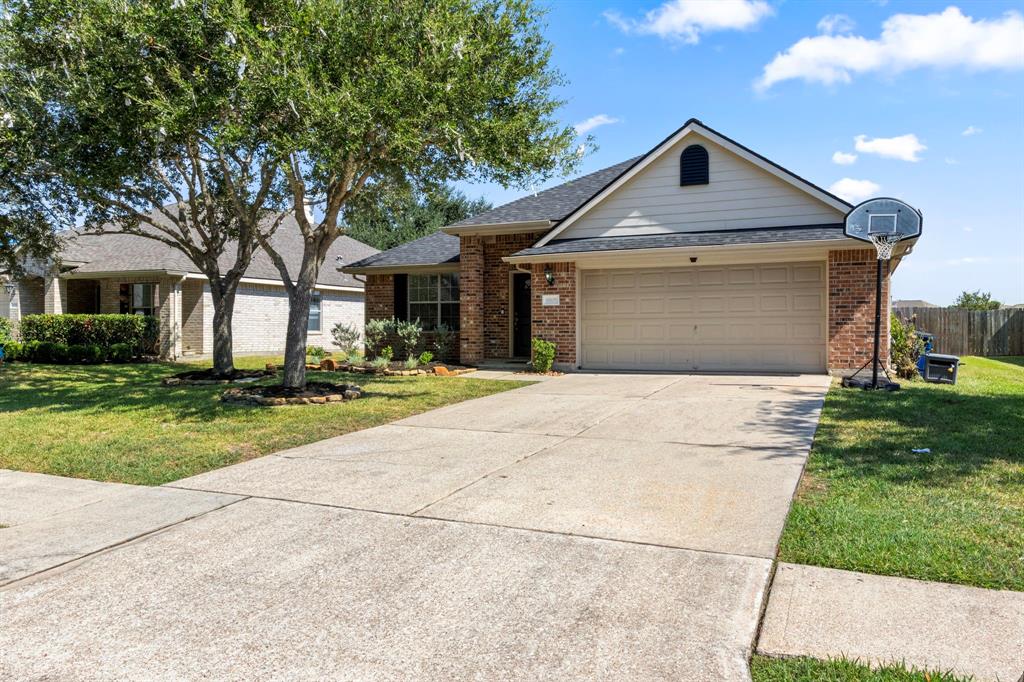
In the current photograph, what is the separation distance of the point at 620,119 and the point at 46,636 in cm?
1331

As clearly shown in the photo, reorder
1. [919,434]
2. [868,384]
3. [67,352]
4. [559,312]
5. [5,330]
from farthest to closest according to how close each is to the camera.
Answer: [5,330]
[67,352]
[559,312]
[868,384]
[919,434]

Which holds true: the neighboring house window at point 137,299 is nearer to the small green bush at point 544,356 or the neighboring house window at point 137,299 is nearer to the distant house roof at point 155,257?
the distant house roof at point 155,257

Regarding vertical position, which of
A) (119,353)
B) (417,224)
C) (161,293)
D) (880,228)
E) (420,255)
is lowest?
(119,353)

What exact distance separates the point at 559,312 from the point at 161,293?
1334cm

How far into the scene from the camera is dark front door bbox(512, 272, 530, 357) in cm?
1691

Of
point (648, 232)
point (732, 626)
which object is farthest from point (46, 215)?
point (732, 626)

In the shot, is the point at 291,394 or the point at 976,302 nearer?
the point at 291,394

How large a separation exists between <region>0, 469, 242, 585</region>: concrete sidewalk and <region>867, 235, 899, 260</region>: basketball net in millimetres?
10823

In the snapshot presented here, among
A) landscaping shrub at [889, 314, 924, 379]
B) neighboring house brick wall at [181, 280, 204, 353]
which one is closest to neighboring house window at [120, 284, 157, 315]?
neighboring house brick wall at [181, 280, 204, 353]

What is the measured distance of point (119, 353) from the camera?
19234 mm

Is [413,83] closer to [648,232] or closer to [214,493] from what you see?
[214,493]

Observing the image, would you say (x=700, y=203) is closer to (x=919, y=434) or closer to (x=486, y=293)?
(x=486, y=293)

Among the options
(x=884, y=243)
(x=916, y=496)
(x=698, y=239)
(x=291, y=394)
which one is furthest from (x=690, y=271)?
(x=916, y=496)

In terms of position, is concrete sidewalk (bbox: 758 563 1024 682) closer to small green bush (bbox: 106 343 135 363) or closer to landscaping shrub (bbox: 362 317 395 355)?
landscaping shrub (bbox: 362 317 395 355)
